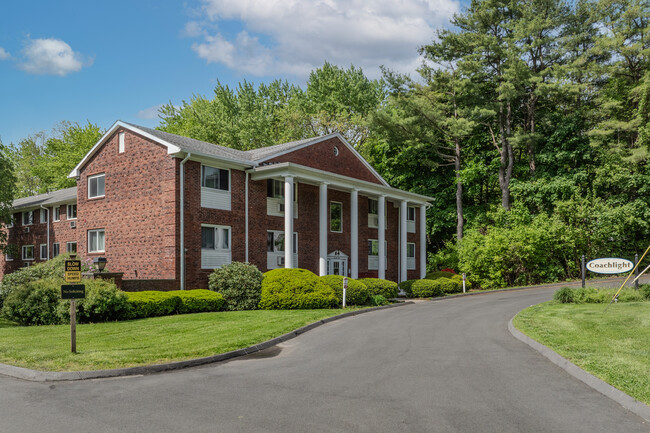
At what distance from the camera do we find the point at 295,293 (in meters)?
21.1

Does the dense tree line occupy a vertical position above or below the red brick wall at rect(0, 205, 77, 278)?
above

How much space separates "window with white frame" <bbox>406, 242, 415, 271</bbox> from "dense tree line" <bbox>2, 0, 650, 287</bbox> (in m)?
3.31

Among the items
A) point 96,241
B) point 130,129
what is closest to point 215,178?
point 130,129

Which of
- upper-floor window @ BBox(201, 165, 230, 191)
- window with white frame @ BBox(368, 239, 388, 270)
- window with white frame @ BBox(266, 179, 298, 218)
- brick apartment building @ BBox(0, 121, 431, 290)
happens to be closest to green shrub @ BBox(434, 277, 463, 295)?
brick apartment building @ BBox(0, 121, 431, 290)

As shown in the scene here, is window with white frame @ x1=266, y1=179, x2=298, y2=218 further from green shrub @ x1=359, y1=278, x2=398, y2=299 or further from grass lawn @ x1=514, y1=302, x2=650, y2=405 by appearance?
grass lawn @ x1=514, y1=302, x2=650, y2=405

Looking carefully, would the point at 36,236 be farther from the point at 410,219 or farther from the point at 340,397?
the point at 340,397

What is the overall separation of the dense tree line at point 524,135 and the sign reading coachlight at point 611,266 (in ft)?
51.7

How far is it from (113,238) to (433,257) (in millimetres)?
25415

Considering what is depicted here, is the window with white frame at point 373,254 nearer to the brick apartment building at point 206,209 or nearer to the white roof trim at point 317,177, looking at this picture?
the brick apartment building at point 206,209

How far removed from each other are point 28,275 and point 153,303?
635cm

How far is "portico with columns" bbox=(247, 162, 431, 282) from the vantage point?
26.0 m

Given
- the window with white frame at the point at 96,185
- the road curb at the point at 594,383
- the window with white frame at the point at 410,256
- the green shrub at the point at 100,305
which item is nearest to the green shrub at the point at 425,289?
the window with white frame at the point at 410,256

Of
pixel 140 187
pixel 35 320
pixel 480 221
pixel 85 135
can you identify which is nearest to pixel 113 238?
pixel 140 187

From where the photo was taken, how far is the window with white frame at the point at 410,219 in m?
38.4
